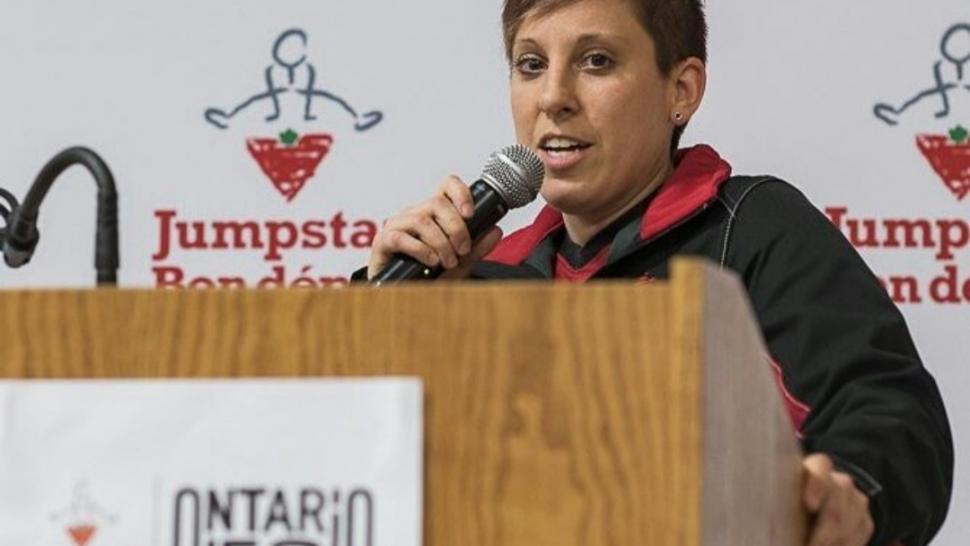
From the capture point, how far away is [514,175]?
1.90 meters

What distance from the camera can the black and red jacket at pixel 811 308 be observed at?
1740mm

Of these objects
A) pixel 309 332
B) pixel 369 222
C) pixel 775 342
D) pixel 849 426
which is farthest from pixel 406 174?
pixel 309 332

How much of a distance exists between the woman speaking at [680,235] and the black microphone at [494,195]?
16 mm

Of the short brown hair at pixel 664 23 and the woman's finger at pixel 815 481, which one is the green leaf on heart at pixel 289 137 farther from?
the woman's finger at pixel 815 481

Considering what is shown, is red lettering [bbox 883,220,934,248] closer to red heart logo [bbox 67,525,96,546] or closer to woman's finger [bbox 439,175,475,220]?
woman's finger [bbox 439,175,475,220]

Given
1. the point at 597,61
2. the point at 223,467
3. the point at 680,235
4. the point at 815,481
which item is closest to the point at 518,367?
the point at 223,467

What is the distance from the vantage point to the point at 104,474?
1.18 m

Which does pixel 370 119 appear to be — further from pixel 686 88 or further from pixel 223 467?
pixel 223 467

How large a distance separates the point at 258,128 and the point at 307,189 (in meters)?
0.11

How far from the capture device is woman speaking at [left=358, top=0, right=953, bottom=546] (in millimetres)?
1796

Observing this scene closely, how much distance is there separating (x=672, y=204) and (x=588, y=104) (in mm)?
156

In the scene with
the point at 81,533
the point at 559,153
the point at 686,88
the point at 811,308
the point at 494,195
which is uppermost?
the point at 686,88

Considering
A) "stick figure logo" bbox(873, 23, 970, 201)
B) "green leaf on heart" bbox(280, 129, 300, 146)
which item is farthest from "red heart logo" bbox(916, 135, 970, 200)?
"green leaf on heart" bbox(280, 129, 300, 146)

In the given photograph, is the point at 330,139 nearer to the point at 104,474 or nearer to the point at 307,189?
the point at 307,189
